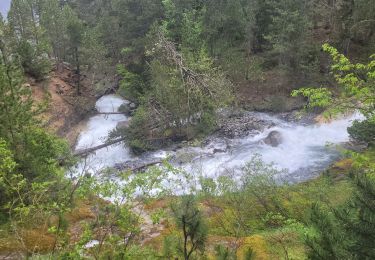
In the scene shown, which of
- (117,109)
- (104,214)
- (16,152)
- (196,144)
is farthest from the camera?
(117,109)

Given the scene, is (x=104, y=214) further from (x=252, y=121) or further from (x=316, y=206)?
(x=252, y=121)

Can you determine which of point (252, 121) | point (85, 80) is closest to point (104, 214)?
point (252, 121)

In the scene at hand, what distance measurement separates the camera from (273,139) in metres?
26.0

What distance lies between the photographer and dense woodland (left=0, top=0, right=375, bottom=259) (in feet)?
28.1

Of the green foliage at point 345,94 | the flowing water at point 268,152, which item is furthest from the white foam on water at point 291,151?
the green foliage at point 345,94

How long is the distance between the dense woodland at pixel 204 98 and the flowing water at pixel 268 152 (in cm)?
153

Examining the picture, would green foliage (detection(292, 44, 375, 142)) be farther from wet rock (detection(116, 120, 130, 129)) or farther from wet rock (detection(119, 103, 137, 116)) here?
wet rock (detection(119, 103, 137, 116))

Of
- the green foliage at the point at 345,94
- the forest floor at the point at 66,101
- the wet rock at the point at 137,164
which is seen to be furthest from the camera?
the forest floor at the point at 66,101

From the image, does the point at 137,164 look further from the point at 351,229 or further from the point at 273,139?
the point at 351,229

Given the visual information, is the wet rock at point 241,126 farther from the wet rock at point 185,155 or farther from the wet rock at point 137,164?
the wet rock at point 137,164

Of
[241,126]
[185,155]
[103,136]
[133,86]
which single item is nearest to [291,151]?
[241,126]

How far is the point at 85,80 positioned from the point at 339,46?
80.8 ft

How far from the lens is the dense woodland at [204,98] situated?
28.1 ft

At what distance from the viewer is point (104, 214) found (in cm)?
740
